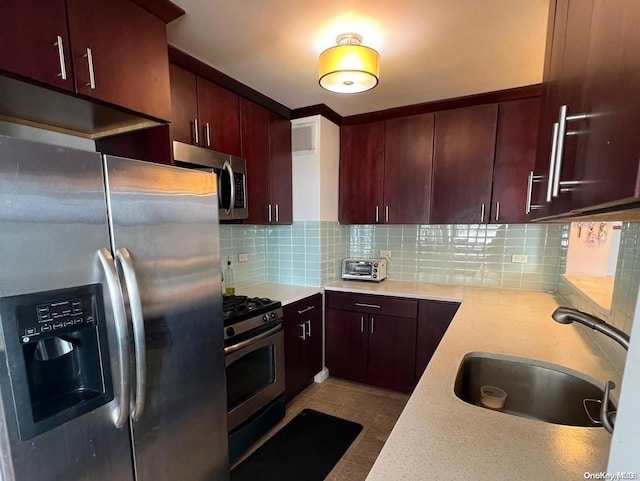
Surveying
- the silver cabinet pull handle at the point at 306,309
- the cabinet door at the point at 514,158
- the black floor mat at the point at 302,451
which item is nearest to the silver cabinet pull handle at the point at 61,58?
the silver cabinet pull handle at the point at 306,309

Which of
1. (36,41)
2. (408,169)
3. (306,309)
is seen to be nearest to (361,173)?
(408,169)

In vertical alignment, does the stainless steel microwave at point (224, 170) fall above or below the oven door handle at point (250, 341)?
above

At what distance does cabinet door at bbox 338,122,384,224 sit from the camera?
9.43 ft

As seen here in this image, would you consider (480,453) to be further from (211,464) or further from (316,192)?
(316,192)

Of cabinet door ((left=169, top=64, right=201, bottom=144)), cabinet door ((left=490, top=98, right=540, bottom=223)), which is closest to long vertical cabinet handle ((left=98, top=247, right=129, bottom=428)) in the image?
cabinet door ((left=169, top=64, right=201, bottom=144))

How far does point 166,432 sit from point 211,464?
37 cm

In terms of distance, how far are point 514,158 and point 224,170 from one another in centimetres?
219

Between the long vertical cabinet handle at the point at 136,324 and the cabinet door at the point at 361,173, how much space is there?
220cm

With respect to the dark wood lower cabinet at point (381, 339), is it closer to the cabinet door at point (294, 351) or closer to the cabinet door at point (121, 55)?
the cabinet door at point (294, 351)

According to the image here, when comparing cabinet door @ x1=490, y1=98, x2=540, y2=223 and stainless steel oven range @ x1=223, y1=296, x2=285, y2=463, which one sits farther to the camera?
cabinet door @ x1=490, y1=98, x2=540, y2=223

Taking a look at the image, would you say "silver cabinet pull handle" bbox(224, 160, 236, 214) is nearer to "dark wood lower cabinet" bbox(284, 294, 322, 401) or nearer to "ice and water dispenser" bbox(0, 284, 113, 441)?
"dark wood lower cabinet" bbox(284, 294, 322, 401)

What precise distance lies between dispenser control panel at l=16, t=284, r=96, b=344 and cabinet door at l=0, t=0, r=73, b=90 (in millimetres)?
741

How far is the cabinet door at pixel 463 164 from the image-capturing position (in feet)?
8.17

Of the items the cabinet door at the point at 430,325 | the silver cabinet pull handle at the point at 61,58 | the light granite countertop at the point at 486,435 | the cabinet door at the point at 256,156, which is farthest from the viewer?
the cabinet door at the point at 430,325
